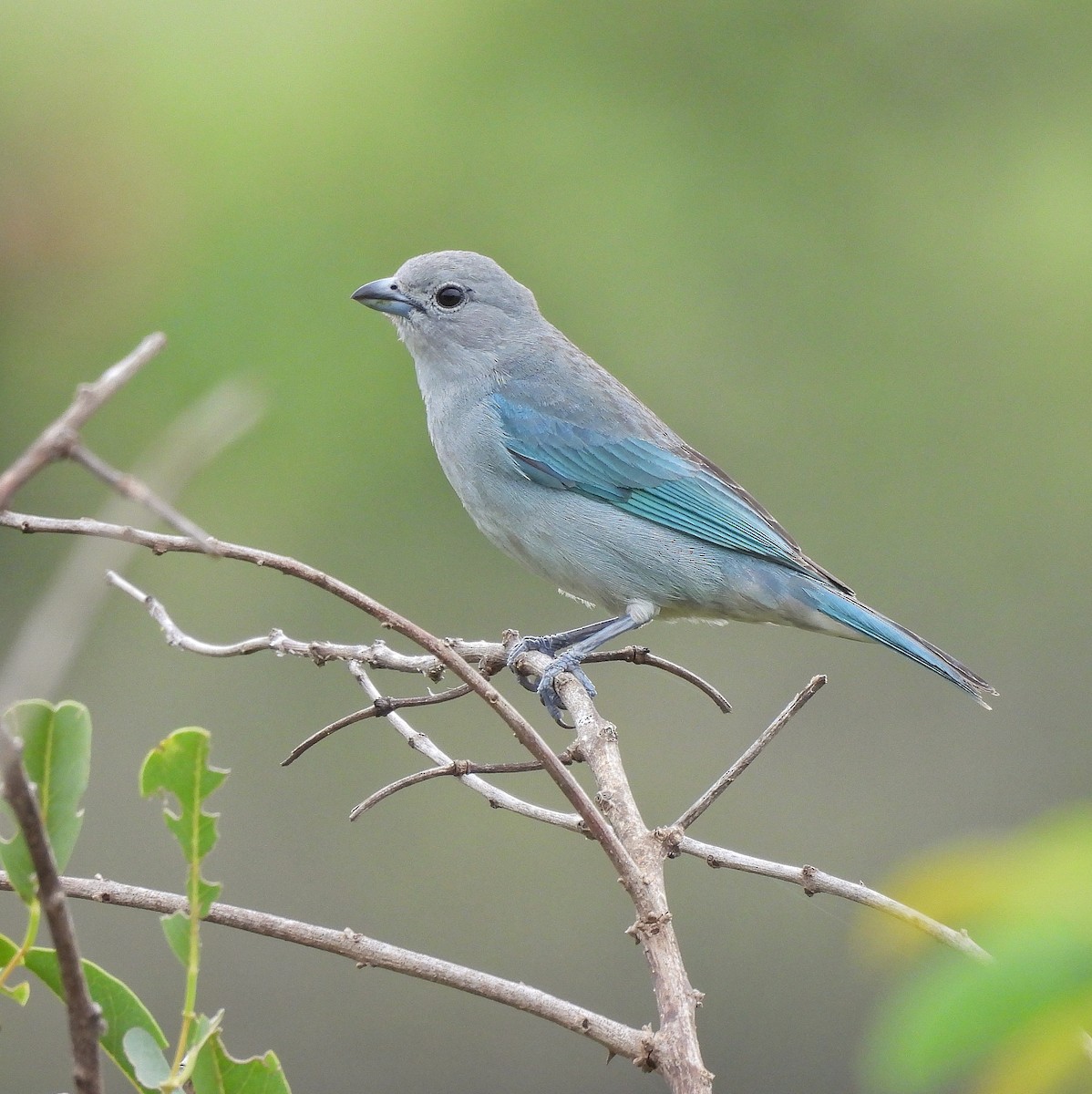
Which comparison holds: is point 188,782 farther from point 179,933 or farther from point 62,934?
point 62,934

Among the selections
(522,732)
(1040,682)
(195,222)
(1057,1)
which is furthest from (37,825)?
(1057,1)

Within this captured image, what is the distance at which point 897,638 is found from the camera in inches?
191

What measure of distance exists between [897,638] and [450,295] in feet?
7.44

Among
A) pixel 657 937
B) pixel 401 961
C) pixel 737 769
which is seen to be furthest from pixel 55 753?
pixel 737 769

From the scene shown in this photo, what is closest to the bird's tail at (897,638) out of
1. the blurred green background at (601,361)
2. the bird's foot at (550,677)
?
the bird's foot at (550,677)

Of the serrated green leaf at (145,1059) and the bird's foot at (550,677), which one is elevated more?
the bird's foot at (550,677)

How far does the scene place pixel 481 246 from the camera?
888cm

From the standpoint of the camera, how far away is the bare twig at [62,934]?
1.02 metres

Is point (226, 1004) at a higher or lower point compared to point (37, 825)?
lower

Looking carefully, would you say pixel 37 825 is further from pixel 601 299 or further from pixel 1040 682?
pixel 1040 682

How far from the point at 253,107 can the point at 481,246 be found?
5.21 ft

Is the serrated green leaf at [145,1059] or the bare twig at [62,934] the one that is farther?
the serrated green leaf at [145,1059]

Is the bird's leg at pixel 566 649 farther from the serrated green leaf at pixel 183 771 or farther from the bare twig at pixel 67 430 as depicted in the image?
the bare twig at pixel 67 430

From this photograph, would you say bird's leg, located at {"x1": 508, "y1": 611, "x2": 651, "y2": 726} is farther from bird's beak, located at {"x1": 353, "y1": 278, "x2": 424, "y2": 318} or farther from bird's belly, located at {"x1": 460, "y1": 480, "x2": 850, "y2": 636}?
bird's beak, located at {"x1": 353, "y1": 278, "x2": 424, "y2": 318}
